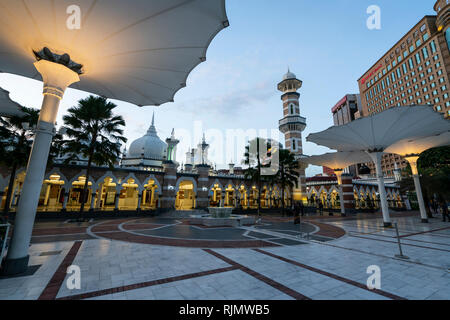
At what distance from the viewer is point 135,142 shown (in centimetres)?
3684

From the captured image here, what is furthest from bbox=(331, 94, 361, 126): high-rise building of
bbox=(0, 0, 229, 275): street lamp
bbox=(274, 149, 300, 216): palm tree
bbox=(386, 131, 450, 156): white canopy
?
bbox=(0, 0, 229, 275): street lamp

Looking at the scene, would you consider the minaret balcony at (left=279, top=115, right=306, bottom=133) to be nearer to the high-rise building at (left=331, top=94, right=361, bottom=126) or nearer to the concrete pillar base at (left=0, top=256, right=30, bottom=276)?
the concrete pillar base at (left=0, top=256, right=30, bottom=276)

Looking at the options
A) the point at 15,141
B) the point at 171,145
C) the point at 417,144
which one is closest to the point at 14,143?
the point at 15,141

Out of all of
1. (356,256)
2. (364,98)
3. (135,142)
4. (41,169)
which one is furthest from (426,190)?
(364,98)

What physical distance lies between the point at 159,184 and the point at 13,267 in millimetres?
19788

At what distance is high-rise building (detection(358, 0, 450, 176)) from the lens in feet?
193

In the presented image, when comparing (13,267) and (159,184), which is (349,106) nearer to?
(159,184)

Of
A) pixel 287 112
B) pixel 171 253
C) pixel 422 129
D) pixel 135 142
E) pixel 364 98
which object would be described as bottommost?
pixel 171 253

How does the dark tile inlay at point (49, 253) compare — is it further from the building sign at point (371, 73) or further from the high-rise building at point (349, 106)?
the high-rise building at point (349, 106)

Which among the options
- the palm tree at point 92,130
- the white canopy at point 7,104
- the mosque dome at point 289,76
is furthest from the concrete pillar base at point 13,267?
the mosque dome at point 289,76

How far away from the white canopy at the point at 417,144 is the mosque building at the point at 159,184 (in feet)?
49.5

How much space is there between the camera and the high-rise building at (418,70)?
58938mm
